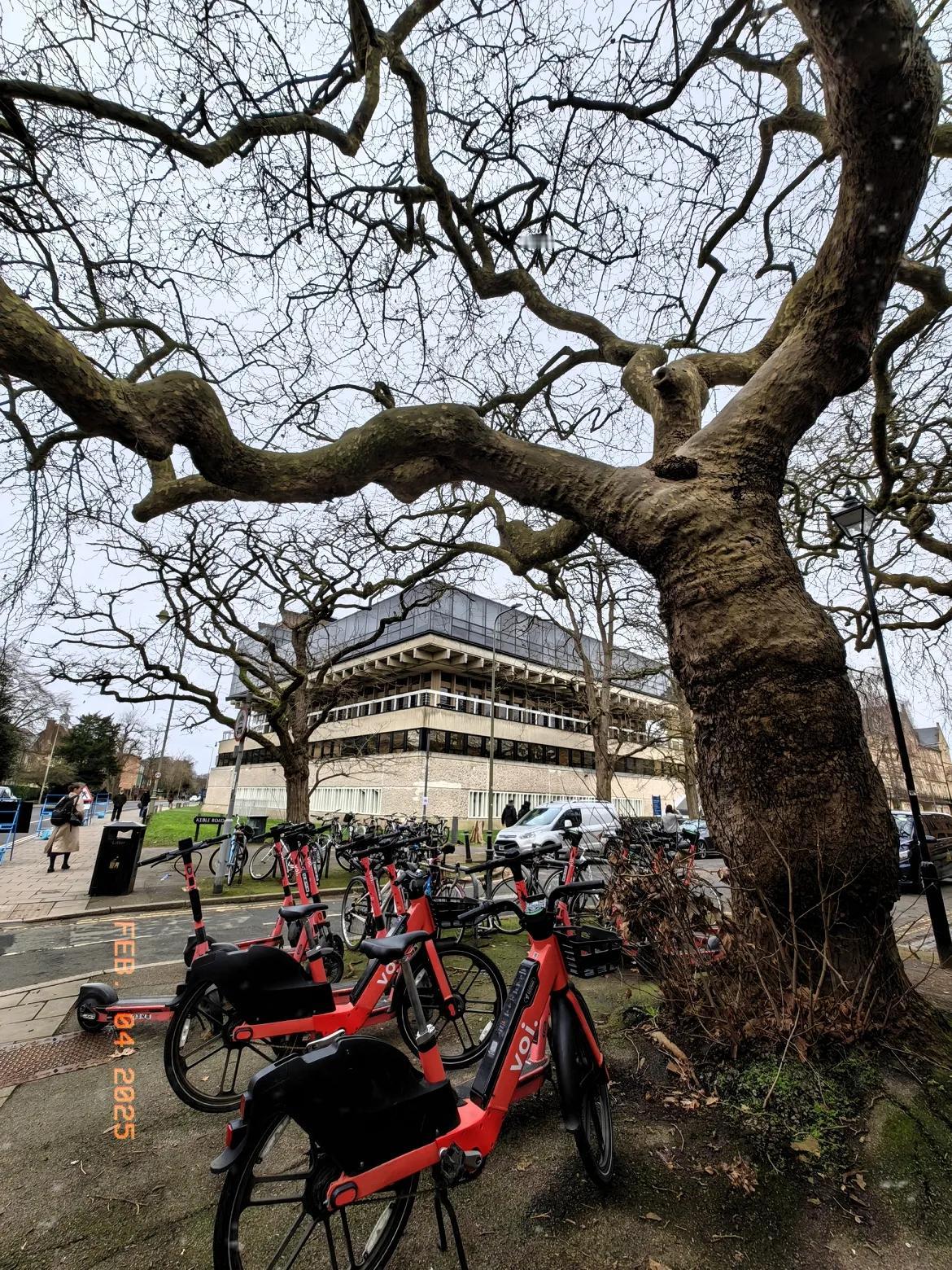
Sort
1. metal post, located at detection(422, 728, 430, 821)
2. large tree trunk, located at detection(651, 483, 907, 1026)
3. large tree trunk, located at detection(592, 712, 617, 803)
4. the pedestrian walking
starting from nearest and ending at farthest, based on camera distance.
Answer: large tree trunk, located at detection(651, 483, 907, 1026) < the pedestrian walking < large tree trunk, located at detection(592, 712, 617, 803) < metal post, located at detection(422, 728, 430, 821)

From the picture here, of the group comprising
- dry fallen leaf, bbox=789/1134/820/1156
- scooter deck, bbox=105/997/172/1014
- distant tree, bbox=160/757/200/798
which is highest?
distant tree, bbox=160/757/200/798

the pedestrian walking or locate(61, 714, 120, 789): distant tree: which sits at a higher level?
locate(61, 714, 120, 789): distant tree

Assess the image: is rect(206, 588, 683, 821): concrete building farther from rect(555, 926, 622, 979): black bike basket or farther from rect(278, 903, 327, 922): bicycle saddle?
rect(555, 926, 622, 979): black bike basket

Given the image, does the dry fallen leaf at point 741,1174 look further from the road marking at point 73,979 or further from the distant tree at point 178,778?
the distant tree at point 178,778

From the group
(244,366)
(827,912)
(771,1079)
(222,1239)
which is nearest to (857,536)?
(827,912)

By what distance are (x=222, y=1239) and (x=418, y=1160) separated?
579 mm

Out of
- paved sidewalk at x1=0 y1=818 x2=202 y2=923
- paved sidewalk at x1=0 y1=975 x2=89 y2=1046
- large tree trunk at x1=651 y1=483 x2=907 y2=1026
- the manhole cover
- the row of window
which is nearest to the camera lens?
large tree trunk at x1=651 y1=483 x2=907 y2=1026

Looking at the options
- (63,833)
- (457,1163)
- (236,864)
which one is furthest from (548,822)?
Result: (457,1163)

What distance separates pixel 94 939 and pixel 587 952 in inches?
303

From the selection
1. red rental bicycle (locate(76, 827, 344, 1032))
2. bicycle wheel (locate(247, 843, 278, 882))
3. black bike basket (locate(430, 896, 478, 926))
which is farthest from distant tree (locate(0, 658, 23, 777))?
black bike basket (locate(430, 896, 478, 926))

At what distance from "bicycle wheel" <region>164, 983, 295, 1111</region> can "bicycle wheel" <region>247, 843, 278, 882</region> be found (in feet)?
35.2

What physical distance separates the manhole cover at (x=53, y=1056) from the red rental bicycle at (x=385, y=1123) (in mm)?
1790

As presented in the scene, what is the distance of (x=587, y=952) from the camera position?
101 inches

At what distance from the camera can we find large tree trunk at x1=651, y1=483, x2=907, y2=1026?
296 cm
